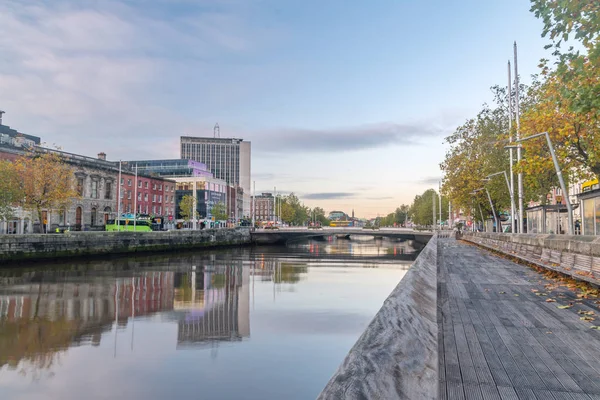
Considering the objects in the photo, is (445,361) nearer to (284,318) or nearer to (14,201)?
(284,318)

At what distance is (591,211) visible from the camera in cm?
2456

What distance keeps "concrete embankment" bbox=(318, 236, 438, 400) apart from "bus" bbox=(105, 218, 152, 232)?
200 feet

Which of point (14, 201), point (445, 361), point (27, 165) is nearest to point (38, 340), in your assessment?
point (445, 361)

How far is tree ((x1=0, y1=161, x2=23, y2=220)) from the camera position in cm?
3972

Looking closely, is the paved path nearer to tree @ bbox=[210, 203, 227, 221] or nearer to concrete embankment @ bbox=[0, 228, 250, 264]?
concrete embankment @ bbox=[0, 228, 250, 264]

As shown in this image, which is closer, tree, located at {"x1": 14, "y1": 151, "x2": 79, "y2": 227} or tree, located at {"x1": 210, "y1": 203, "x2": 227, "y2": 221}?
tree, located at {"x1": 14, "y1": 151, "x2": 79, "y2": 227}

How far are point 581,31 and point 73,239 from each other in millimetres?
40523

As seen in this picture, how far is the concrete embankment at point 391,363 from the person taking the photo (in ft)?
7.32

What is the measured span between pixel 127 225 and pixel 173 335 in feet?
172

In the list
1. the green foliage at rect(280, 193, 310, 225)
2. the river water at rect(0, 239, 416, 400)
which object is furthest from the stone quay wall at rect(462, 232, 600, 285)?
the green foliage at rect(280, 193, 310, 225)

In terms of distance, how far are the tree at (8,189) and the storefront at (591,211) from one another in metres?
44.3

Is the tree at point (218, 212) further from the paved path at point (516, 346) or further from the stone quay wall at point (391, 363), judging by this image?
the stone quay wall at point (391, 363)

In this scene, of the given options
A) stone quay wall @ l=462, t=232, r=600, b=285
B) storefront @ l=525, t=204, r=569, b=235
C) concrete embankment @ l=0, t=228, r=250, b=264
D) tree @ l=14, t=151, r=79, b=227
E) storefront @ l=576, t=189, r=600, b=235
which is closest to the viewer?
stone quay wall @ l=462, t=232, r=600, b=285

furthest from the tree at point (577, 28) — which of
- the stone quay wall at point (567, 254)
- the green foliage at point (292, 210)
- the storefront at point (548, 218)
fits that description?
the green foliage at point (292, 210)
